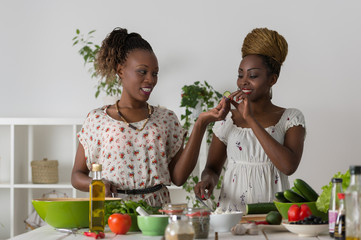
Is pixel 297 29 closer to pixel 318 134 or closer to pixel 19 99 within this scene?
pixel 318 134

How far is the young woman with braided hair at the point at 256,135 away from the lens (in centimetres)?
258

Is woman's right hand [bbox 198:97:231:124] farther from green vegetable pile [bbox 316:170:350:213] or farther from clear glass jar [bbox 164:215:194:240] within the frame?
clear glass jar [bbox 164:215:194:240]

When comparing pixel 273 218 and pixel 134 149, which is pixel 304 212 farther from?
pixel 134 149

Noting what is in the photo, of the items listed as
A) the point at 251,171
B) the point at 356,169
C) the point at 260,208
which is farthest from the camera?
the point at 251,171

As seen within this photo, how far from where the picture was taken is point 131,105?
2494 millimetres

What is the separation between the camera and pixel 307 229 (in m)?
1.79

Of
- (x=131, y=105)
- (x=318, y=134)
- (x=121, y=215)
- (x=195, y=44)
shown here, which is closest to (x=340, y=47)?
(x=318, y=134)

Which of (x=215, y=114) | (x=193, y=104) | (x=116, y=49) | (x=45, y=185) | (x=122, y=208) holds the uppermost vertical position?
(x=116, y=49)

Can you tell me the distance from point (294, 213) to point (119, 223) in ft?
1.88

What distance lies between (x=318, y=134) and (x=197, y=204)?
1067mm

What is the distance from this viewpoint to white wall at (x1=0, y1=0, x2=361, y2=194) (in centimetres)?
424

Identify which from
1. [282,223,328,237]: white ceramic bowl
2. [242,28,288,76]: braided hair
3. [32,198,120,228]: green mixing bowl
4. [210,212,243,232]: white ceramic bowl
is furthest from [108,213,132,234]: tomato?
[242,28,288,76]: braided hair

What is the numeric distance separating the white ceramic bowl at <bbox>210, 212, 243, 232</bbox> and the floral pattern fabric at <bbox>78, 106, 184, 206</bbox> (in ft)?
1.58

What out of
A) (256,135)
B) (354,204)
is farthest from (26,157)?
(354,204)
